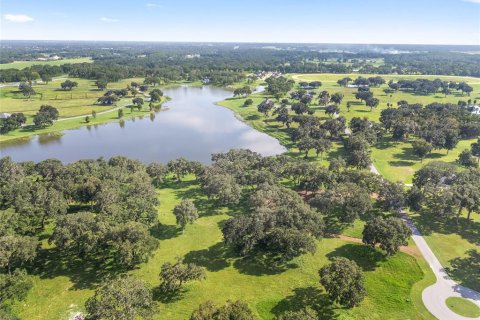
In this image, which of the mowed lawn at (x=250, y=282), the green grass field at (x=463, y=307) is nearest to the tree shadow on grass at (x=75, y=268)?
the mowed lawn at (x=250, y=282)

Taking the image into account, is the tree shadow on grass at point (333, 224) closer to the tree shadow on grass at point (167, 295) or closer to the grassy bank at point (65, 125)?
the tree shadow on grass at point (167, 295)

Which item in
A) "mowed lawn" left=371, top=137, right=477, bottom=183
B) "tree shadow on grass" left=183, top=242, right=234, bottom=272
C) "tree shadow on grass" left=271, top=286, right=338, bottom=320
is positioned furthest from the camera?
"mowed lawn" left=371, top=137, right=477, bottom=183

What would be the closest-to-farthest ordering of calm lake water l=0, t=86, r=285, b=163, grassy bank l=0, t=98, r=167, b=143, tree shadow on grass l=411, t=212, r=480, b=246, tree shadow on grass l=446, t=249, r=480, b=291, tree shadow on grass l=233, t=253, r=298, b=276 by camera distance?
tree shadow on grass l=446, t=249, r=480, b=291 < tree shadow on grass l=233, t=253, r=298, b=276 < tree shadow on grass l=411, t=212, r=480, b=246 < calm lake water l=0, t=86, r=285, b=163 < grassy bank l=0, t=98, r=167, b=143

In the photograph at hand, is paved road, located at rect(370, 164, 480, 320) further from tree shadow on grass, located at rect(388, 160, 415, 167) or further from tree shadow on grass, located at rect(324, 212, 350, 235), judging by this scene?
tree shadow on grass, located at rect(388, 160, 415, 167)

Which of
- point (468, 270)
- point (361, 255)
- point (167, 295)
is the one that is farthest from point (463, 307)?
point (167, 295)

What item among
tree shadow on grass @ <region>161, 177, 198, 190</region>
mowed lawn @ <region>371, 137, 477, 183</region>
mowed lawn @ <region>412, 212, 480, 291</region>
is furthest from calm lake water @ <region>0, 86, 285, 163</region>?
mowed lawn @ <region>412, 212, 480, 291</region>

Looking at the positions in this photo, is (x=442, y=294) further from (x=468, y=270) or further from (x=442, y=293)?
(x=468, y=270)
